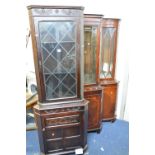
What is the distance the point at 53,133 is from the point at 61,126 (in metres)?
0.13

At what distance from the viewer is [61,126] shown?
188 centimetres

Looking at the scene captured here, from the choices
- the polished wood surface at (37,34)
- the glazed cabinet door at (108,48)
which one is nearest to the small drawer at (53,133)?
the polished wood surface at (37,34)

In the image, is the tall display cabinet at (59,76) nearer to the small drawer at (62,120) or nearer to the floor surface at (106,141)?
the small drawer at (62,120)

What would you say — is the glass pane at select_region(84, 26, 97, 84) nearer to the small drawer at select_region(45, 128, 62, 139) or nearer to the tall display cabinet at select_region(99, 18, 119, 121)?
the tall display cabinet at select_region(99, 18, 119, 121)

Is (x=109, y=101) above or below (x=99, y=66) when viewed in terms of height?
below

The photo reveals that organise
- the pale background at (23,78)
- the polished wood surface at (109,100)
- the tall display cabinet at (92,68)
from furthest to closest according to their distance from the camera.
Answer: the polished wood surface at (109,100)
the tall display cabinet at (92,68)
the pale background at (23,78)

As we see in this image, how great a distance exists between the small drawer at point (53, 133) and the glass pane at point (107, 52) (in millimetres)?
1155

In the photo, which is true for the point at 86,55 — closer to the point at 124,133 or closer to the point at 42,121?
the point at 42,121

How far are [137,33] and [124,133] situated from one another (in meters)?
2.25

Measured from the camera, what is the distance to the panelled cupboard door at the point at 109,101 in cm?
258

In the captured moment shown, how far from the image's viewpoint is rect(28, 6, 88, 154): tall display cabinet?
5.19 ft

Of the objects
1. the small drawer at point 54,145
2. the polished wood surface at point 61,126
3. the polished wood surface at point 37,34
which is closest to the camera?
the polished wood surface at point 37,34

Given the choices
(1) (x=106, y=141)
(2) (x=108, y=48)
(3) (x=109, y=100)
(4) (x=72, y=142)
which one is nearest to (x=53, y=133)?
(4) (x=72, y=142)

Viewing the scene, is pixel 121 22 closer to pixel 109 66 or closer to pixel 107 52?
pixel 107 52
